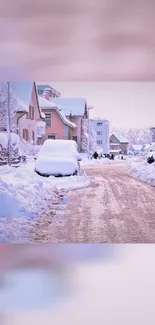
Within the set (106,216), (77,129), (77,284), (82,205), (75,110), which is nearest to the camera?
(77,284)

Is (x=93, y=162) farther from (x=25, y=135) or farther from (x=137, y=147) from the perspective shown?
(x=25, y=135)

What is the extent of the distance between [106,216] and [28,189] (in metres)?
1.08

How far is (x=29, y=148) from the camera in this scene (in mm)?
5559

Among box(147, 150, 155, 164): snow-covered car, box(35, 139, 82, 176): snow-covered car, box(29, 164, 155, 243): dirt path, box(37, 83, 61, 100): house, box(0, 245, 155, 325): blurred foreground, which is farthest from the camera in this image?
box(147, 150, 155, 164): snow-covered car

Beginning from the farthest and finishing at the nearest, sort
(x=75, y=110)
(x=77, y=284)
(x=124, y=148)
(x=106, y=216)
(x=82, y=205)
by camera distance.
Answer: (x=124, y=148)
(x=75, y=110)
(x=82, y=205)
(x=106, y=216)
(x=77, y=284)

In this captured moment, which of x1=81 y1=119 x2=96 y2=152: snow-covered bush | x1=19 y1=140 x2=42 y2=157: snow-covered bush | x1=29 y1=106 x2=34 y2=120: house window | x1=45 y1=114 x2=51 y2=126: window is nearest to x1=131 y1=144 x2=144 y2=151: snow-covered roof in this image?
x1=81 y1=119 x2=96 y2=152: snow-covered bush

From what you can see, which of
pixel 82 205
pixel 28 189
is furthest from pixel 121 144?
pixel 28 189

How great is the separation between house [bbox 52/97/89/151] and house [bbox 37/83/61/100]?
0.07 meters

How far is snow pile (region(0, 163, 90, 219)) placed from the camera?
5.19m

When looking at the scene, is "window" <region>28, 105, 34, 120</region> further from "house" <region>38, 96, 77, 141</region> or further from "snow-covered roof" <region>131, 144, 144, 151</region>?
"snow-covered roof" <region>131, 144, 144, 151</region>

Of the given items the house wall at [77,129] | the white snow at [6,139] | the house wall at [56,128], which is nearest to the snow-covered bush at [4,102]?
the white snow at [6,139]

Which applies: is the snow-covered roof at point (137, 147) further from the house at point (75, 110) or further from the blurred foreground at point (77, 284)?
the blurred foreground at point (77, 284)
